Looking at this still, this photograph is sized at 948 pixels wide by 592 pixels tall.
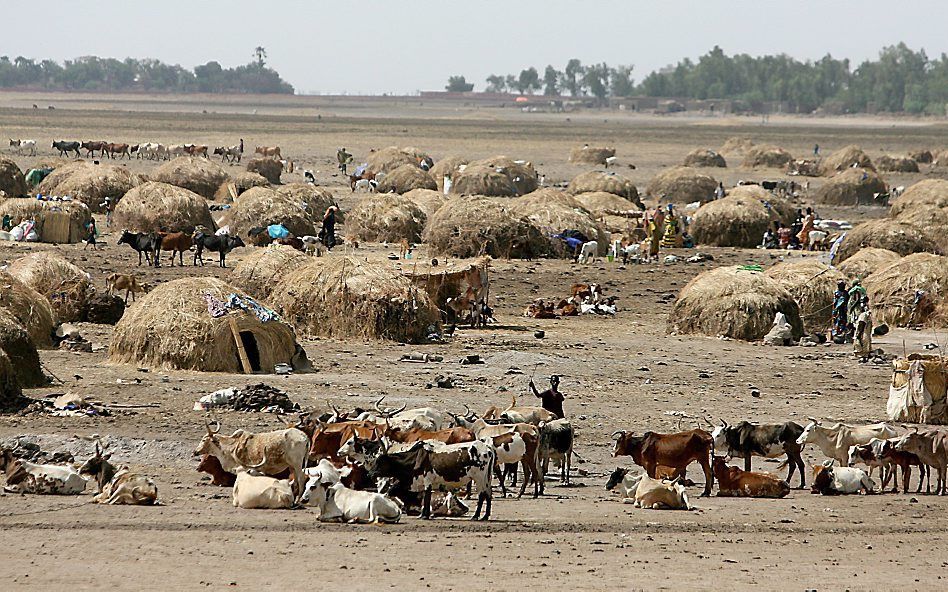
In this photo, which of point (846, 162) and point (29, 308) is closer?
point (29, 308)

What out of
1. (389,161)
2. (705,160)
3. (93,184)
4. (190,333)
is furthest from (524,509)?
(705,160)

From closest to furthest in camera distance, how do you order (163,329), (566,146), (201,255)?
(163,329)
(201,255)
(566,146)

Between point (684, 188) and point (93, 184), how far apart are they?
2392cm

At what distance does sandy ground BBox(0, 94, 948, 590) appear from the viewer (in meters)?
11.4

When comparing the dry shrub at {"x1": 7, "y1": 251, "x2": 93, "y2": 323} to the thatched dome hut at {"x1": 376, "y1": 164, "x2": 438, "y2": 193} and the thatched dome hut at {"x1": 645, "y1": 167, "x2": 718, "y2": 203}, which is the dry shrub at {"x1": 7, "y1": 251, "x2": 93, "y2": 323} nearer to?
the thatched dome hut at {"x1": 376, "y1": 164, "x2": 438, "y2": 193}

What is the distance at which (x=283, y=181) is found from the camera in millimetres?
63500

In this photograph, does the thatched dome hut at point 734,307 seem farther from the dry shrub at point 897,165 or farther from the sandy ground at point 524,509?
the dry shrub at point 897,165

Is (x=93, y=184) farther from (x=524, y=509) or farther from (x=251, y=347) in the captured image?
(x=524, y=509)

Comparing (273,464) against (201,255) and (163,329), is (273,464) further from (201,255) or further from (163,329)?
(201,255)

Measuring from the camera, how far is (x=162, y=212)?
4038cm

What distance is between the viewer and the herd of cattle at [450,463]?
13055mm

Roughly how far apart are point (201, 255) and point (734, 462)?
21.7 meters

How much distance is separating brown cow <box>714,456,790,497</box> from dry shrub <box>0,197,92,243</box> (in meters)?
27.2

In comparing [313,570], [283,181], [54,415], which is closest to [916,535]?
[313,570]
